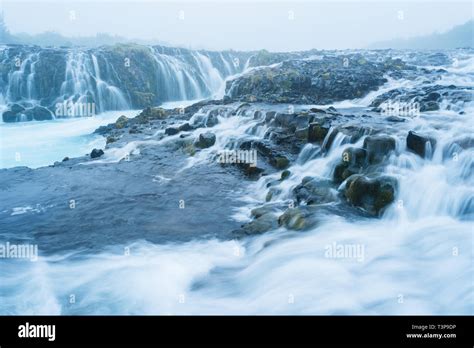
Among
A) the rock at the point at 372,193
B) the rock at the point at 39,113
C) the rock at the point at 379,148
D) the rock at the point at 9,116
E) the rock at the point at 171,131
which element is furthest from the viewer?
the rock at the point at 39,113

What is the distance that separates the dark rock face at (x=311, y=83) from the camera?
24.1m

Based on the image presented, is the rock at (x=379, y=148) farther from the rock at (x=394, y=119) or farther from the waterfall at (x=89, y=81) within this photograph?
the waterfall at (x=89, y=81)

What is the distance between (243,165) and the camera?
14.1m

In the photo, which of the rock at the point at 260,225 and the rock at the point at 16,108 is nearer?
the rock at the point at 260,225

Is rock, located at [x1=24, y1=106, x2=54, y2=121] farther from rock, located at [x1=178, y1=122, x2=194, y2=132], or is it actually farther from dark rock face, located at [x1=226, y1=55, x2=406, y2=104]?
rock, located at [x1=178, y1=122, x2=194, y2=132]

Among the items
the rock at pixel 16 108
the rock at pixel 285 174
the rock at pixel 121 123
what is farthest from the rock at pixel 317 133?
the rock at pixel 16 108

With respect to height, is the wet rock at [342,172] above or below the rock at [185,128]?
above

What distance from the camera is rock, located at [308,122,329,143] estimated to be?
46.3 feet

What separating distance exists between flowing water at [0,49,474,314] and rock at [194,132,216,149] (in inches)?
261

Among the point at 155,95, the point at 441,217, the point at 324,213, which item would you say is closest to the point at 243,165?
the point at 324,213

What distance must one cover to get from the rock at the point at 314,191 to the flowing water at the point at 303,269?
1042 millimetres

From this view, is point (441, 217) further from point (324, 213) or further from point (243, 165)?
point (243, 165)

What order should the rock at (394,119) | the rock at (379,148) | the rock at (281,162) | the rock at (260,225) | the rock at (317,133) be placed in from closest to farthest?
1. the rock at (260,225)
2. the rock at (379,148)
3. the rock at (281,162)
4. the rock at (317,133)
5. the rock at (394,119)

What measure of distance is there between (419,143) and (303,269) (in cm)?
568
